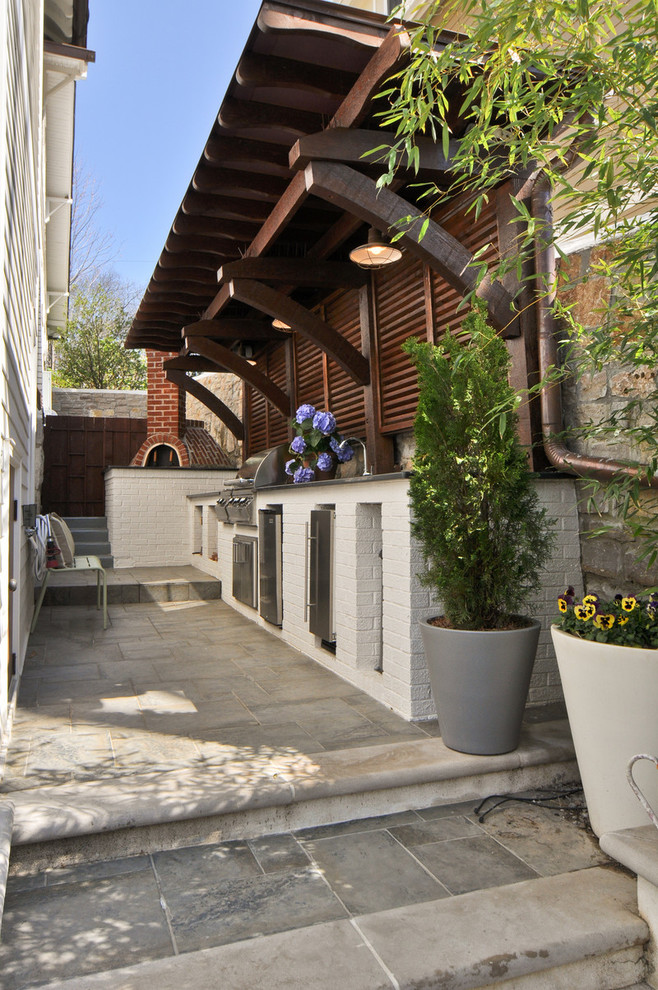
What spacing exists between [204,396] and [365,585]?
504 centimetres

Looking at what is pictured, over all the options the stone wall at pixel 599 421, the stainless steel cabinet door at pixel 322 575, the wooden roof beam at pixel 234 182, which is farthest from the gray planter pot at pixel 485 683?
the wooden roof beam at pixel 234 182

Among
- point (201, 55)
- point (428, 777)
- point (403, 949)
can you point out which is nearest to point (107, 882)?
point (403, 949)

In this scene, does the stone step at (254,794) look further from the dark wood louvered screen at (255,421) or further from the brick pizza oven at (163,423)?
the brick pizza oven at (163,423)

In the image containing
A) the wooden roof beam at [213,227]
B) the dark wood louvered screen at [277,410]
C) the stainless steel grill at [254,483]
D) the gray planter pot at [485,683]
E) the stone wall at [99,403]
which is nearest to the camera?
the gray planter pot at [485,683]

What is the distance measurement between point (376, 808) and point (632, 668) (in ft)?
3.46

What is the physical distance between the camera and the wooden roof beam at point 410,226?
132 inches

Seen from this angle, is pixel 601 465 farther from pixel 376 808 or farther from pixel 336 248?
pixel 336 248

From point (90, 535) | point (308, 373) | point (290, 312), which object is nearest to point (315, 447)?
point (290, 312)

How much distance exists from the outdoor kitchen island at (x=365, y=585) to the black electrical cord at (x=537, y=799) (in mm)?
631

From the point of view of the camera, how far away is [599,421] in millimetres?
3131

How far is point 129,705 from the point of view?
11.5ft

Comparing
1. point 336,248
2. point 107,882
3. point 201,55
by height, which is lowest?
point 107,882

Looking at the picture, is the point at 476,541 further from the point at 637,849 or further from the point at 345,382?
the point at 345,382

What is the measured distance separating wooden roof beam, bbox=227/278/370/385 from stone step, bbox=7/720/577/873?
2.99 m
